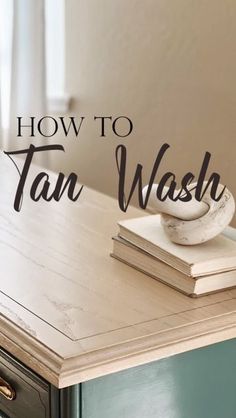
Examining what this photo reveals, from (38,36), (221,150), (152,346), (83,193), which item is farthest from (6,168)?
(152,346)

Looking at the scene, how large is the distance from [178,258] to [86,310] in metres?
0.18

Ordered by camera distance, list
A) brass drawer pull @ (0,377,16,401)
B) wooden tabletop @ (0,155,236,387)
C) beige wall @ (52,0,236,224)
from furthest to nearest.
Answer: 1. beige wall @ (52,0,236,224)
2. brass drawer pull @ (0,377,16,401)
3. wooden tabletop @ (0,155,236,387)

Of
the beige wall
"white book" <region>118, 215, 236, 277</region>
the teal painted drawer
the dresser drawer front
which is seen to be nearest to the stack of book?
"white book" <region>118, 215, 236, 277</region>

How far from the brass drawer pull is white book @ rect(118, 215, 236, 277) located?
1.12 feet

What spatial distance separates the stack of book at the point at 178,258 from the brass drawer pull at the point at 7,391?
0.33 m

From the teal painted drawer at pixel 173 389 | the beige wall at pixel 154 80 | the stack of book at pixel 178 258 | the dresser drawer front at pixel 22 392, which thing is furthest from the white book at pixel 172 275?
the beige wall at pixel 154 80

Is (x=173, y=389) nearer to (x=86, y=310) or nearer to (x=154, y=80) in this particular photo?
(x=86, y=310)

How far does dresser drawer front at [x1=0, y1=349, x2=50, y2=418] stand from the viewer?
1205 millimetres

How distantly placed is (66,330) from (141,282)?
241 millimetres

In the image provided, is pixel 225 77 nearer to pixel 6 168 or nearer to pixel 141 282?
pixel 6 168

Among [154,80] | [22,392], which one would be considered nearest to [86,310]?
[22,392]

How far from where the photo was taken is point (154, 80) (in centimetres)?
284

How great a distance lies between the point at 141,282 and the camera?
1399 mm

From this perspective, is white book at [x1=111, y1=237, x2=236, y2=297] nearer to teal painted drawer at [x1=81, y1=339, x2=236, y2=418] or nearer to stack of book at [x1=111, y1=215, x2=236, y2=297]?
stack of book at [x1=111, y1=215, x2=236, y2=297]
